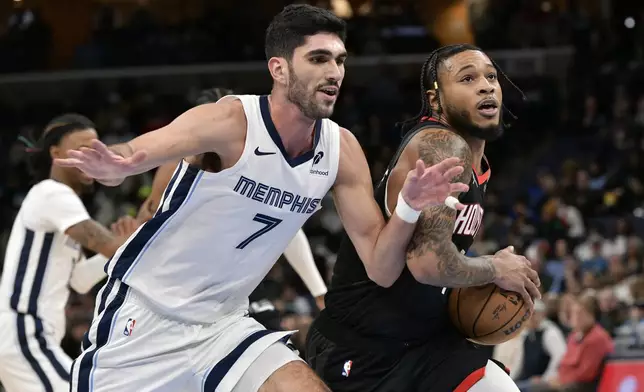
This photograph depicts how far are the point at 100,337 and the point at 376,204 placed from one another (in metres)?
1.26

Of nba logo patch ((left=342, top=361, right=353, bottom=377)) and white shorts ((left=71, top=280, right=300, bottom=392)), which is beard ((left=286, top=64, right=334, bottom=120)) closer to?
white shorts ((left=71, top=280, right=300, bottom=392))

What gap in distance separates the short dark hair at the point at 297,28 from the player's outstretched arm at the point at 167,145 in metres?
0.30

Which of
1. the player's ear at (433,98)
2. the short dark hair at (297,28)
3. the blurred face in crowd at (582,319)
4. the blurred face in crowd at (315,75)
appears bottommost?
the blurred face in crowd at (582,319)

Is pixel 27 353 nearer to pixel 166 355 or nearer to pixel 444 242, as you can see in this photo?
pixel 166 355

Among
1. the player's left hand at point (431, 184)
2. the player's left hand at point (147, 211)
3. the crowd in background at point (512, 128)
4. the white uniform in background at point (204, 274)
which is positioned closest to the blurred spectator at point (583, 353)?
the crowd in background at point (512, 128)

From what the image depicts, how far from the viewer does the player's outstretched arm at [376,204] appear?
4207 mm

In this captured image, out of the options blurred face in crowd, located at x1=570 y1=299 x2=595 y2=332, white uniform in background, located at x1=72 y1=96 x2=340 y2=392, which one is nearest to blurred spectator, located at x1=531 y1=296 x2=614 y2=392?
blurred face in crowd, located at x1=570 y1=299 x2=595 y2=332

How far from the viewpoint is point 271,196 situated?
4.41 metres

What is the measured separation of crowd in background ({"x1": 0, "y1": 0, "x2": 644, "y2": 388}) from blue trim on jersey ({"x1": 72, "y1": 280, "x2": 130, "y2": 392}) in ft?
22.4

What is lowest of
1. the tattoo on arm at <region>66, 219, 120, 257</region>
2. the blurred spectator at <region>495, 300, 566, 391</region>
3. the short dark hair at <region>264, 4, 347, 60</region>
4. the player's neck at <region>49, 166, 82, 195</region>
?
the blurred spectator at <region>495, 300, 566, 391</region>

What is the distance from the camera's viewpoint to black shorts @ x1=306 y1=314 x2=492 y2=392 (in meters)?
4.65

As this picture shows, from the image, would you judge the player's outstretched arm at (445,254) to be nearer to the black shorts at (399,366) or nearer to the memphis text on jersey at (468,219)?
the memphis text on jersey at (468,219)

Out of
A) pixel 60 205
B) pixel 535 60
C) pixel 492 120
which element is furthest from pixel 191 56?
pixel 492 120

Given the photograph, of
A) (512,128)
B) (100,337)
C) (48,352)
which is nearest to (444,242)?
(100,337)
